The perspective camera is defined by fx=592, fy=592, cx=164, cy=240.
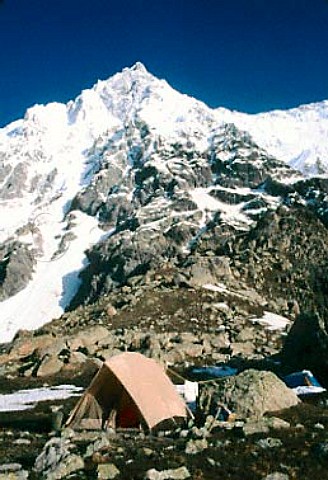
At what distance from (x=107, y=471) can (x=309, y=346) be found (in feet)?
118

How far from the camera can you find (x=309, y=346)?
4975cm

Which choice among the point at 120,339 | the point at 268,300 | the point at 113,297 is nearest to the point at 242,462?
the point at 120,339

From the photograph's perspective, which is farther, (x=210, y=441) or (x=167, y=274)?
(x=167, y=274)

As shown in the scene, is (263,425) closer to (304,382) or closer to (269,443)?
(269,443)

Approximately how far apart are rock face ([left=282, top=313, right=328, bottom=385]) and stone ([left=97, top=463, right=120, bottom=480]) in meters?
28.8

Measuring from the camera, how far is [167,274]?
119125 mm

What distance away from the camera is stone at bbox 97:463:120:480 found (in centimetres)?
1644

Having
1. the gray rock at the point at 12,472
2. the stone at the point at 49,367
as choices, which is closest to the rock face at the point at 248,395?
the gray rock at the point at 12,472

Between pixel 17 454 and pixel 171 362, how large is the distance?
37867mm

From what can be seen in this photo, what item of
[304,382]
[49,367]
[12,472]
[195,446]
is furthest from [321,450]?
[49,367]

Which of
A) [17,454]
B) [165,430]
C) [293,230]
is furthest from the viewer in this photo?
[293,230]

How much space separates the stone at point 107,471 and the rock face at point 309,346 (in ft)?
94.6

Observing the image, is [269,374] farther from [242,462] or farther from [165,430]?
[242,462]

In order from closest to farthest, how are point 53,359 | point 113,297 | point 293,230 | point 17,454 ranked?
point 17,454, point 53,359, point 113,297, point 293,230
